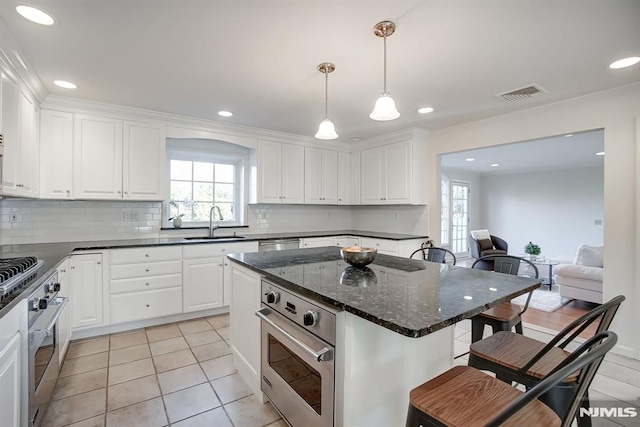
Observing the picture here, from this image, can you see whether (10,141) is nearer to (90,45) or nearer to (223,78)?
(90,45)

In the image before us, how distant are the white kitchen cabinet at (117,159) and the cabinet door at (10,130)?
768 mm

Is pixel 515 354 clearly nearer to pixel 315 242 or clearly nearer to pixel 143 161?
pixel 315 242

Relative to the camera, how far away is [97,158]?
3270 millimetres

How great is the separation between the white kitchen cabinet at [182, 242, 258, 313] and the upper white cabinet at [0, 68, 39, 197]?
4.76 feet

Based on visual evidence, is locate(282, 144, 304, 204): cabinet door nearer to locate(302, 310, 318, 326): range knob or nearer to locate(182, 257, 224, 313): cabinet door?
locate(182, 257, 224, 313): cabinet door

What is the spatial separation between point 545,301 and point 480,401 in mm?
4213

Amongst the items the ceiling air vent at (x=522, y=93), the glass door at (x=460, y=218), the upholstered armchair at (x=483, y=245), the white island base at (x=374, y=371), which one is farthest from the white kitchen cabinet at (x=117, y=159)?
the glass door at (x=460, y=218)

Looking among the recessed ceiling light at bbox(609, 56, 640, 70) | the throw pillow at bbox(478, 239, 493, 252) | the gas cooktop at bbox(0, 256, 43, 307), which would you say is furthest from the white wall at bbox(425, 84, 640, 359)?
the gas cooktop at bbox(0, 256, 43, 307)

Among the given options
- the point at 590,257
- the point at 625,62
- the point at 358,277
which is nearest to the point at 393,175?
the point at 625,62

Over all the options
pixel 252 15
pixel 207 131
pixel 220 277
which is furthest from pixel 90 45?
pixel 220 277

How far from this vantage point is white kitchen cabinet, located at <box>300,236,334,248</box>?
4.34m

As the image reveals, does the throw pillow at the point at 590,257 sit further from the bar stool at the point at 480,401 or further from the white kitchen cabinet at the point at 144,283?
the white kitchen cabinet at the point at 144,283

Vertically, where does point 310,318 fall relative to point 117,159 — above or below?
below

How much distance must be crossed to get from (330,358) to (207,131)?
11.2 ft
